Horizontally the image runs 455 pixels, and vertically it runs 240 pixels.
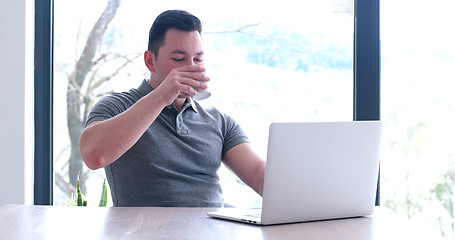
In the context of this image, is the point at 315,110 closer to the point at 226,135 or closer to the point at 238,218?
the point at 226,135

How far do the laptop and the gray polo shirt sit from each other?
0.53 metres

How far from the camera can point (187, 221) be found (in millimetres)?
1496

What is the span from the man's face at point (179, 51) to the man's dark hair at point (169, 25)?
0.02m

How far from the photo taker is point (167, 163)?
2107mm

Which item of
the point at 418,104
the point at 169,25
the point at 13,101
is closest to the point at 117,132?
the point at 169,25

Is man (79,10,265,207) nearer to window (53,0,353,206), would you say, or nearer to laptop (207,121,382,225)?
laptop (207,121,382,225)

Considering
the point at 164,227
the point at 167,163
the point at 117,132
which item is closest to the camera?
the point at 164,227

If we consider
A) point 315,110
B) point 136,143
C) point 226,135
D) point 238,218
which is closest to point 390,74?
point 315,110

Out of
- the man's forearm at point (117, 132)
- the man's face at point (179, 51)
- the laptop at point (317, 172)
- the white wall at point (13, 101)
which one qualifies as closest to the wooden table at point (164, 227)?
the laptop at point (317, 172)

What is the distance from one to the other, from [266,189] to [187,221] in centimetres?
24

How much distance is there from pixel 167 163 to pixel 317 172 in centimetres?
80

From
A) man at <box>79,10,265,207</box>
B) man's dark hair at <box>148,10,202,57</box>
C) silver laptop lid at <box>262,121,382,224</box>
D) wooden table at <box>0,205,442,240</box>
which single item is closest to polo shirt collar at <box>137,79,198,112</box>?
man at <box>79,10,265,207</box>

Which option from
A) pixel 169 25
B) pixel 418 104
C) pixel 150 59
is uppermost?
pixel 169 25

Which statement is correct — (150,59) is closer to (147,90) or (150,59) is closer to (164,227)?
(147,90)
